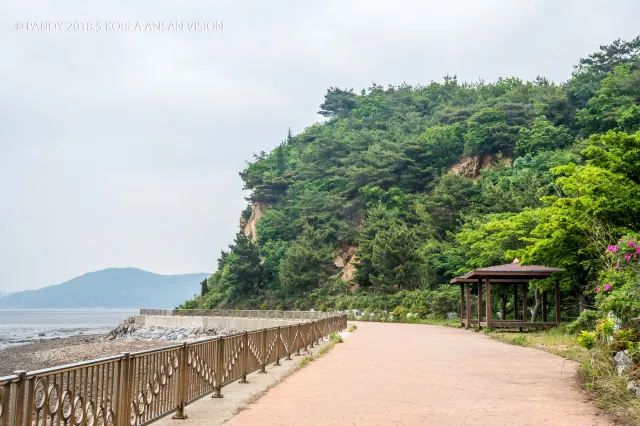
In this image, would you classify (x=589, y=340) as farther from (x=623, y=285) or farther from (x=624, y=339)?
(x=623, y=285)

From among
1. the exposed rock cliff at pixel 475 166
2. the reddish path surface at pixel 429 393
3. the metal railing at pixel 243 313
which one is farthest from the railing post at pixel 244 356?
the exposed rock cliff at pixel 475 166

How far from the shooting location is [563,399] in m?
8.99

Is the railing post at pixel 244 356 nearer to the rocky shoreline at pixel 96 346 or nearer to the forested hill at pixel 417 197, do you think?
the rocky shoreline at pixel 96 346

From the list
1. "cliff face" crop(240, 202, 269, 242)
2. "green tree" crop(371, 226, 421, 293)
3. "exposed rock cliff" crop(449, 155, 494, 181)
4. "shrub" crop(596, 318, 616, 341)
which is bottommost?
"shrub" crop(596, 318, 616, 341)

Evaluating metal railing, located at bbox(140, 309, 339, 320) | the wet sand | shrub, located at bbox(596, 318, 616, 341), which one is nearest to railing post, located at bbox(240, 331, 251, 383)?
shrub, located at bbox(596, 318, 616, 341)

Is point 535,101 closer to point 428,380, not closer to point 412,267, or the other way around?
point 412,267

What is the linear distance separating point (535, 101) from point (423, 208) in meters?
20.0

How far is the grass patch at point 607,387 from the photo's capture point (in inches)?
287

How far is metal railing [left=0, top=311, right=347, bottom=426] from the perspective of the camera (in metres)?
4.37

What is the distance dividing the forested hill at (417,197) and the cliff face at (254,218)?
285 mm

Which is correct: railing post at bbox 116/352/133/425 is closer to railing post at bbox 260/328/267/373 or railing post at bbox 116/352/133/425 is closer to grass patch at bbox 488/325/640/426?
grass patch at bbox 488/325/640/426

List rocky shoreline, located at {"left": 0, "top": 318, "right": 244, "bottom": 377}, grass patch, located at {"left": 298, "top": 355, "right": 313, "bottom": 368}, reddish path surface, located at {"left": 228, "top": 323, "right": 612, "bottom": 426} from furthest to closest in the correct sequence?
rocky shoreline, located at {"left": 0, "top": 318, "right": 244, "bottom": 377} → grass patch, located at {"left": 298, "top": 355, "right": 313, "bottom": 368} → reddish path surface, located at {"left": 228, "top": 323, "right": 612, "bottom": 426}

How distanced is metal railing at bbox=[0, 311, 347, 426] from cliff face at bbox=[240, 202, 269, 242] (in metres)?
68.1

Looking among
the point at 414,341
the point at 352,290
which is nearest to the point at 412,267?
the point at 352,290
